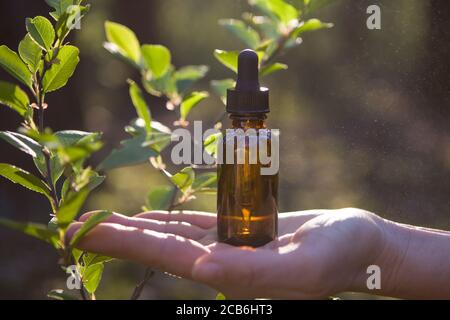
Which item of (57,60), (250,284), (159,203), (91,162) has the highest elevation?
(91,162)

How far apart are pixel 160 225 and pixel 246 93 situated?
220 millimetres

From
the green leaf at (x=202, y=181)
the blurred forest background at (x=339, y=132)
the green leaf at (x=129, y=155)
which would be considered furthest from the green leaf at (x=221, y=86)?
the blurred forest background at (x=339, y=132)

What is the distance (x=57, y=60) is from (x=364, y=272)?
519mm

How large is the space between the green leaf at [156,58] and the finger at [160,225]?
11.0 inches

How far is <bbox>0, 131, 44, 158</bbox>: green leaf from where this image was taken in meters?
0.69

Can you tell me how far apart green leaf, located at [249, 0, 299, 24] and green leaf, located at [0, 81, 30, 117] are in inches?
11.0

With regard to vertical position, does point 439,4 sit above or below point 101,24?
below

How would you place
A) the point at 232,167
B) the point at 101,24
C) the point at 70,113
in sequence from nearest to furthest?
1. the point at 232,167
2. the point at 70,113
3. the point at 101,24

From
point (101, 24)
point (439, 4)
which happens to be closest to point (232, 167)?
point (439, 4)

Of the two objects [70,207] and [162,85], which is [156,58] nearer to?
[162,85]

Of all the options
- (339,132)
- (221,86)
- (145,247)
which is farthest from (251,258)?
(339,132)

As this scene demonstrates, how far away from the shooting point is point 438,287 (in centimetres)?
99

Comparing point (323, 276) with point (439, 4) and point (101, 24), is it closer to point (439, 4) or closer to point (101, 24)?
point (439, 4)

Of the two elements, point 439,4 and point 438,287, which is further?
point 439,4
